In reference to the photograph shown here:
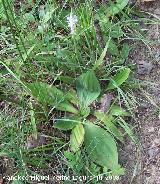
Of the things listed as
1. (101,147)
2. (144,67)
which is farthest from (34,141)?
(144,67)

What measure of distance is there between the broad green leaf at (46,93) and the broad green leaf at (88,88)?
108 mm

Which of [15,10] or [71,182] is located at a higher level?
[15,10]

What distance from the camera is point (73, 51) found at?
2.06 meters

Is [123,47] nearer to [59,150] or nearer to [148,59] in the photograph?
[148,59]

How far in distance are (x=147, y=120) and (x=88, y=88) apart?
335mm

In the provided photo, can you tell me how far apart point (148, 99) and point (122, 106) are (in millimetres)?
139

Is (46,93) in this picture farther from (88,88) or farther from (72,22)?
(72,22)

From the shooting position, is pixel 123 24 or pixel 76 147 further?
pixel 123 24

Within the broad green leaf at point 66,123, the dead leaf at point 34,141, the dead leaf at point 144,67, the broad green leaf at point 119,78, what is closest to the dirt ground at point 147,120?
the dead leaf at point 144,67

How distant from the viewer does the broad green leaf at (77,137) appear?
1.82 metres

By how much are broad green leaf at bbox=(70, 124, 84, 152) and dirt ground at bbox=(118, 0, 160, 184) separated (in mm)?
212

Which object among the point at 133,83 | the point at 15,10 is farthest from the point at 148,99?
the point at 15,10

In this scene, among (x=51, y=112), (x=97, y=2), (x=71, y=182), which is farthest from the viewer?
(x=97, y=2)

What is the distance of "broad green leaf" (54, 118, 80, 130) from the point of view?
6.11 ft
